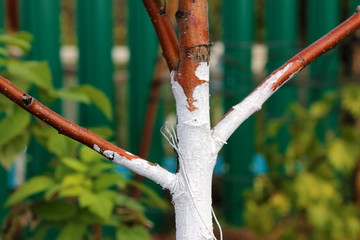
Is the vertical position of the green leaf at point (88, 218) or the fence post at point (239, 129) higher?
the fence post at point (239, 129)

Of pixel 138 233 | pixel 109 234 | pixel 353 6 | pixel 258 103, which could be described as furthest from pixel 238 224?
pixel 258 103

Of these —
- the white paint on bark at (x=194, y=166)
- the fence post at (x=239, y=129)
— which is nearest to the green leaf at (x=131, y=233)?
the white paint on bark at (x=194, y=166)

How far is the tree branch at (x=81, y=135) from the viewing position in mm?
625

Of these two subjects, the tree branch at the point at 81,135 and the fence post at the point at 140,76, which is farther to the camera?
the fence post at the point at 140,76

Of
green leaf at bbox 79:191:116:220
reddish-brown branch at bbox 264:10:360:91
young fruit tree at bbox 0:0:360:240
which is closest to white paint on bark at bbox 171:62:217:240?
young fruit tree at bbox 0:0:360:240

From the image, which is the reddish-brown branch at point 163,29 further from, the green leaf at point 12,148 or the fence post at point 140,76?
the fence post at point 140,76

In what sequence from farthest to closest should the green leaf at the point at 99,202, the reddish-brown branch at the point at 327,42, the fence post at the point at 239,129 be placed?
1. the fence post at the point at 239,129
2. the green leaf at the point at 99,202
3. the reddish-brown branch at the point at 327,42

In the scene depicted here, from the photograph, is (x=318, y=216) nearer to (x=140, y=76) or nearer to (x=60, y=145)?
(x=60, y=145)

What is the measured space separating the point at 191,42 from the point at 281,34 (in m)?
2.28

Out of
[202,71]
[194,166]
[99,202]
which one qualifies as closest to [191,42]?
[202,71]

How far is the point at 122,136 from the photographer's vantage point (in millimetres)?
2684

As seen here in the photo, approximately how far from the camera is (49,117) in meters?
0.63

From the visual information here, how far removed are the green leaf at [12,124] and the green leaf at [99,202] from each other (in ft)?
0.78

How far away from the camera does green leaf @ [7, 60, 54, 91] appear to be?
1219 mm
